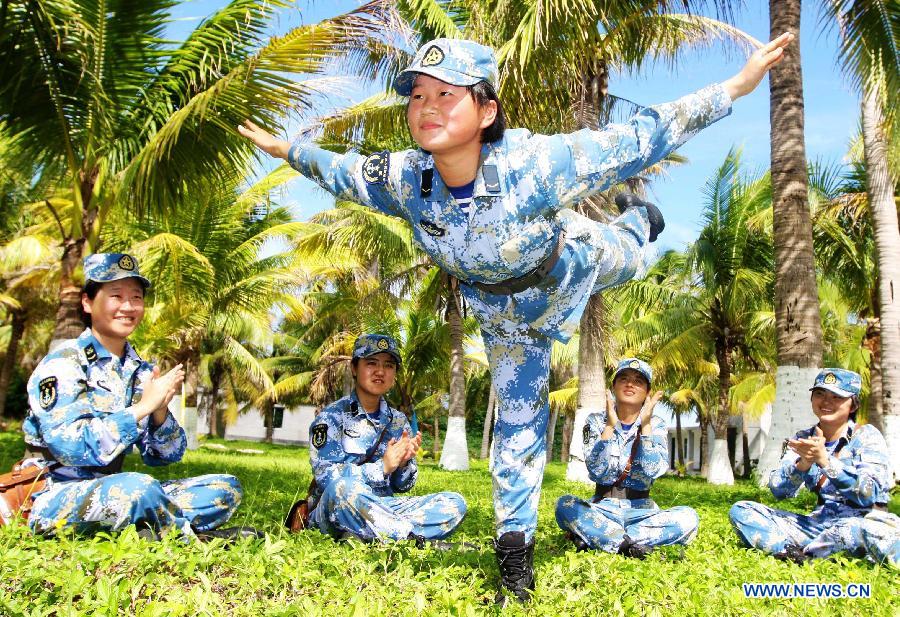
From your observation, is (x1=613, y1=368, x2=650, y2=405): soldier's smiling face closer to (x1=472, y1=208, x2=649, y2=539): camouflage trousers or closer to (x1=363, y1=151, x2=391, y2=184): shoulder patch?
(x1=472, y1=208, x2=649, y2=539): camouflage trousers

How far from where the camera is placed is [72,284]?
720 cm

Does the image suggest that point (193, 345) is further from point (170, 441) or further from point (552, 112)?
point (170, 441)

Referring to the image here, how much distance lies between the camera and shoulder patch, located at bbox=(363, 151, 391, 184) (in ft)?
11.7

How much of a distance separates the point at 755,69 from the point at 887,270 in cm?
1162

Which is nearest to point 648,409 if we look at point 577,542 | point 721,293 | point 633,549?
point 633,549

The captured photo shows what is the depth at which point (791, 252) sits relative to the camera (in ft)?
28.6

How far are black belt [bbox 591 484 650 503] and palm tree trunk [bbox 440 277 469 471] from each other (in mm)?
12431

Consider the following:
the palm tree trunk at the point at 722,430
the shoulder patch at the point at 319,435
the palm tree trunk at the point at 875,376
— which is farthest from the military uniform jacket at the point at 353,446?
the palm tree trunk at the point at 722,430

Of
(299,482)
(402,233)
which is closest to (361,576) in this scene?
(299,482)

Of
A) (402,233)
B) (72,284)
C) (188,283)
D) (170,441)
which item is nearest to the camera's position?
(170,441)

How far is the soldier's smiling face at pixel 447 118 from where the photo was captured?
324cm

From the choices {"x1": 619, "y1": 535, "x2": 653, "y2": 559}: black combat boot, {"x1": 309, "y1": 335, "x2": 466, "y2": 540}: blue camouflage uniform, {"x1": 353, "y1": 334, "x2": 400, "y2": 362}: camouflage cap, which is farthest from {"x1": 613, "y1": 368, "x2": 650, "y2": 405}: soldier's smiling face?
{"x1": 353, "y1": 334, "x2": 400, "y2": 362}: camouflage cap

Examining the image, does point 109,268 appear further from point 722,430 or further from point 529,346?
point 722,430

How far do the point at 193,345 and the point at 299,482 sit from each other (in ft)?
35.5
